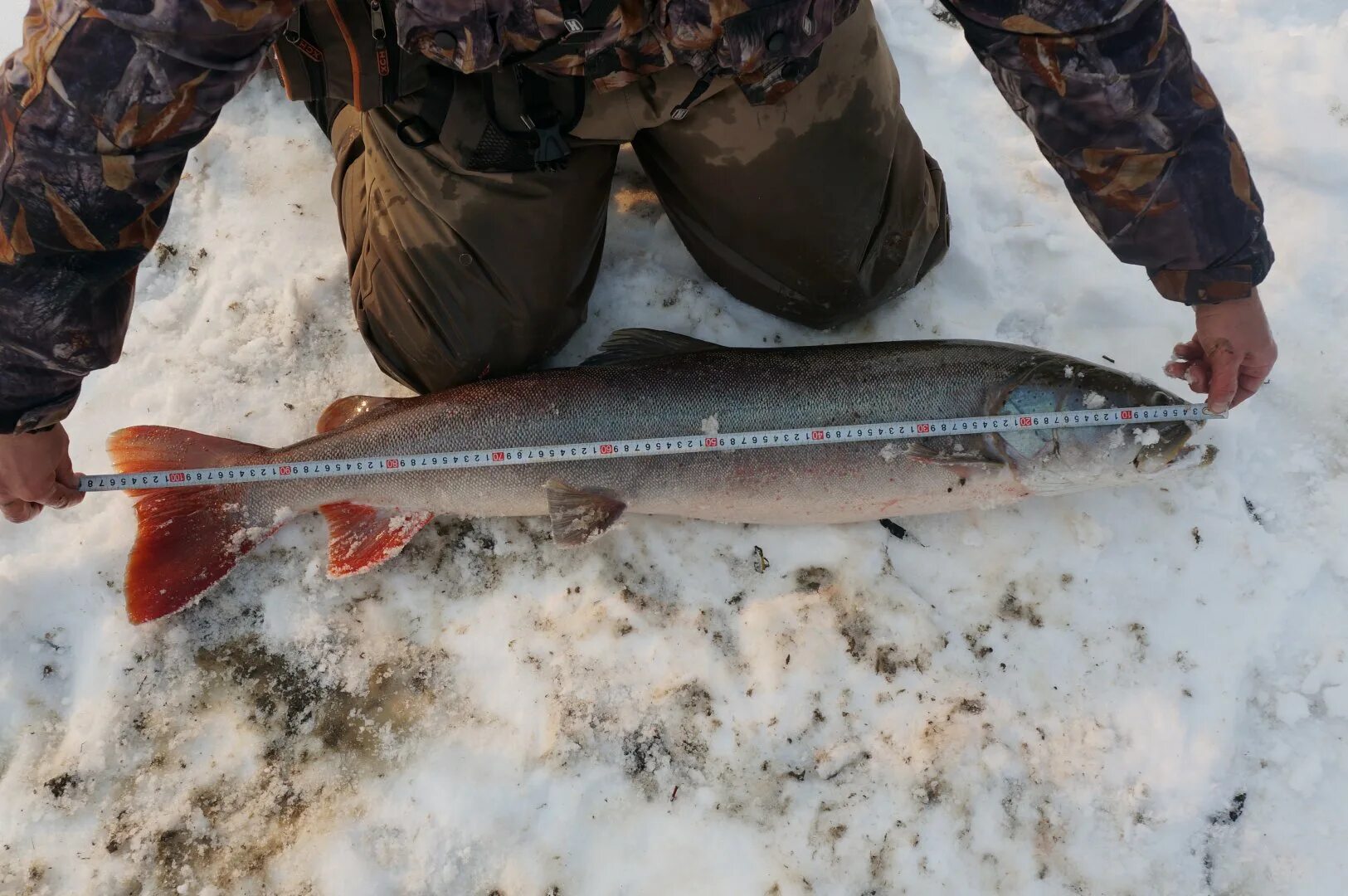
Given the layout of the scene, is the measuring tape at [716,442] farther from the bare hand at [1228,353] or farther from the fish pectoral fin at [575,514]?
the bare hand at [1228,353]

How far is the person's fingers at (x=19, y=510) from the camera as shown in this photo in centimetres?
260

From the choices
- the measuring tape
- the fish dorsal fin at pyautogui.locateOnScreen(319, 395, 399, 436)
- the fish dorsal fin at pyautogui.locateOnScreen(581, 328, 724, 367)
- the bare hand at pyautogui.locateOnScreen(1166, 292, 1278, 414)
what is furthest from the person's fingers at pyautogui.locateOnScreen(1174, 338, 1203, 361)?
the fish dorsal fin at pyautogui.locateOnScreen(319, 395, 399, 436)

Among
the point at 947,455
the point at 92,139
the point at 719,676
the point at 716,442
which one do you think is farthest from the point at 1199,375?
the point at 92,139

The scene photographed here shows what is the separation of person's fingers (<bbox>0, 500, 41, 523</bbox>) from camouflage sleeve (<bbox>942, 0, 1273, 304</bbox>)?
309 centimetres

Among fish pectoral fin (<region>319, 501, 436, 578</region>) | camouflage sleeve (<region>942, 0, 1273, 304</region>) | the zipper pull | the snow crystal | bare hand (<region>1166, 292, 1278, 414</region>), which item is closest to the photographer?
camouflage sleeve (<region>942, 0, 1273, 304</region>)

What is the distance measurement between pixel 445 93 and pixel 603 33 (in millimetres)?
713

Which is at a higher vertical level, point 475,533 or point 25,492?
point 25,492

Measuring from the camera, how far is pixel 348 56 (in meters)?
2.54

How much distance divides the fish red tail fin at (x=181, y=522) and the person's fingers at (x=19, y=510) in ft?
1.02

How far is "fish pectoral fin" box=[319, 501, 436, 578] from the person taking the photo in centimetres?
304

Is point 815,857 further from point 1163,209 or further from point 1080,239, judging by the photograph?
point 1080,239

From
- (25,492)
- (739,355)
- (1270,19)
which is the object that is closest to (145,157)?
(25,492)

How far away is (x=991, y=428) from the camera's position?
294 cm

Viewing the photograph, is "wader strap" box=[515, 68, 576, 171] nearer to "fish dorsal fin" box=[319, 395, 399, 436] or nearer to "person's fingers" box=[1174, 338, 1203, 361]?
"fish dorsal fin" box=[319, 395, 399, 436]
